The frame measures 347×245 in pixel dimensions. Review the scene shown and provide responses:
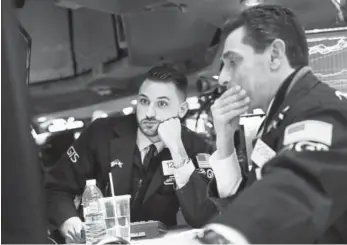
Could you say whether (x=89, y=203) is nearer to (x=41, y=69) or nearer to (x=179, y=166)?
(x=179, y=166)

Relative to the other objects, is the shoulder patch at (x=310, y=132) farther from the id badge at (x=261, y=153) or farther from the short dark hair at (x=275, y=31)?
the short dark hair at (x=275, y=31)

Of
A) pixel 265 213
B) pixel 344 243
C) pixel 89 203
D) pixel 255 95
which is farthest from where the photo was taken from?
pixel 89 203

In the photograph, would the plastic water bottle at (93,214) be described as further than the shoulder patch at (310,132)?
Yes

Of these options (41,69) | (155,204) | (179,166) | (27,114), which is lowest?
(155,204)

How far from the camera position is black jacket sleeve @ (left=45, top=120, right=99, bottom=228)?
1.71 meters

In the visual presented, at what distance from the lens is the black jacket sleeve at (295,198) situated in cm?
102

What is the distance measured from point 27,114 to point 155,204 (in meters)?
0.48

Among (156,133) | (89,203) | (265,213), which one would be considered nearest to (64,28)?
(156,133)

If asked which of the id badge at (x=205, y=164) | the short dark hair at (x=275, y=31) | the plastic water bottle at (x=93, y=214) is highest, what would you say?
the short dark hair at (x=275, y=31)

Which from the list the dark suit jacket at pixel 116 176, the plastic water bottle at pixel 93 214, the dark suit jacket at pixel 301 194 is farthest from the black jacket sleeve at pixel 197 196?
the dark suit jacket at pixel 301 194

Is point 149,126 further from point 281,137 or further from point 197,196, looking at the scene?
point 281,137

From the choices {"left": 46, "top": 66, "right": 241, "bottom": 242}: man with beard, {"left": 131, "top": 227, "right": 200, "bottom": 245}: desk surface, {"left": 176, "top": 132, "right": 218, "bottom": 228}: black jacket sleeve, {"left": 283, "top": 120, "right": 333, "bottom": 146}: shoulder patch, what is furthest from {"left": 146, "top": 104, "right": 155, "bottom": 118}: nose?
{"left": 283, "top": 120, "right": 333, "bottom": 146}: shoulder patch

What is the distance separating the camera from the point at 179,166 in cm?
172

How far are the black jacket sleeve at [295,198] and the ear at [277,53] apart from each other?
351mm
